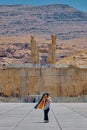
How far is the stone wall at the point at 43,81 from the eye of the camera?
74.9 m

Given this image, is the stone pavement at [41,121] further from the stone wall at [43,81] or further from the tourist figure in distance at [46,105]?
the stone wall at [43,81]

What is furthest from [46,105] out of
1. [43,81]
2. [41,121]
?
[43,81]

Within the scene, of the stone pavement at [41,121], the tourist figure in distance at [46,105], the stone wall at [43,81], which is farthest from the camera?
the stone wall at [43,81]

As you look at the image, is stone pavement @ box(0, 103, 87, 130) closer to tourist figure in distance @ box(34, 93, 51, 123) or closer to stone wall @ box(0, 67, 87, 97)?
tourist figure in distance @ box(34, 93, 51, 123)

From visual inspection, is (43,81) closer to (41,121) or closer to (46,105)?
(41,121)

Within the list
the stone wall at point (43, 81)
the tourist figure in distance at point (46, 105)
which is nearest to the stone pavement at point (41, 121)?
the tourist figure in distance at point (46, 105)

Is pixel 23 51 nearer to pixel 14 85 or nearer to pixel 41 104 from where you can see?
pixel 14 85

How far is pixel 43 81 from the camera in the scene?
75438 millimetres

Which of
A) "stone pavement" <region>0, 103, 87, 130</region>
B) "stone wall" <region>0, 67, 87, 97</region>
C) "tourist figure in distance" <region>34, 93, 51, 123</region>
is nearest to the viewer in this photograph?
"stone pavement" <region>0, 103, 87, 130</region>

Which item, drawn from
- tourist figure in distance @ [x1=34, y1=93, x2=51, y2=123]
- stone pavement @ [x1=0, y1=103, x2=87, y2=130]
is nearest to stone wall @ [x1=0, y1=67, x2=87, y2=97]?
stone pavement @ [x1=0, y1=103, x2=87, y2=130]

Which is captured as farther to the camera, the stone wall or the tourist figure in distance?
the stone wall

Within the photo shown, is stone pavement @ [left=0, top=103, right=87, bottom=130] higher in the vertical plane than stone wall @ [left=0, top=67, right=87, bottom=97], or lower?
lower

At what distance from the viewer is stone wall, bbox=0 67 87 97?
246 ft

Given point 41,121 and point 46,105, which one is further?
point 41,121
